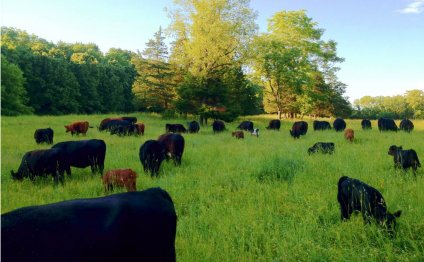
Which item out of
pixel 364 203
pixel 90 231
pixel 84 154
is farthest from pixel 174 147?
pixel 90 231

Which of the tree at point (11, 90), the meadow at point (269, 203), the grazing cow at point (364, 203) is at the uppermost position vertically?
the tree at point (11, 90)

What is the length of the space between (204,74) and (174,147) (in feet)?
66.3

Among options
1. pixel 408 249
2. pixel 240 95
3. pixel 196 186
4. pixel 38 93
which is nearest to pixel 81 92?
pixel 38 93

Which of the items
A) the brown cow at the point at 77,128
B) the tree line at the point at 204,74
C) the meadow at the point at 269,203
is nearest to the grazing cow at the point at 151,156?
the meadow at the point at 269,203

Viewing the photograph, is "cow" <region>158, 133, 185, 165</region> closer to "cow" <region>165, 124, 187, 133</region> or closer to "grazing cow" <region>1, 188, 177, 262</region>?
"grazing cow" <region>1, 188, 177, 262</region>

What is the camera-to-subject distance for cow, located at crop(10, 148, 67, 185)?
828 cm

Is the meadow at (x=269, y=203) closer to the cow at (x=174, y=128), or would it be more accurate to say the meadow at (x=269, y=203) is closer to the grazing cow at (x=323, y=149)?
the grazing cow at (x=323, y=149)

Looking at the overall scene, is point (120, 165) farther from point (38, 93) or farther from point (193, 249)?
point (38, 93)

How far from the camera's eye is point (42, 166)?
8.27m

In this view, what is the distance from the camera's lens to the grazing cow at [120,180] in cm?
748

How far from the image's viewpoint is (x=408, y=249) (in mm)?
4219

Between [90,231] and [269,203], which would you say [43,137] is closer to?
[269,203]

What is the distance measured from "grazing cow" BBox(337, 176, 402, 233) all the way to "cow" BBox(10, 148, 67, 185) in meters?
6.42

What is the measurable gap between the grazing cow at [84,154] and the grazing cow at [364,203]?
653cm
